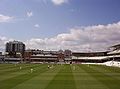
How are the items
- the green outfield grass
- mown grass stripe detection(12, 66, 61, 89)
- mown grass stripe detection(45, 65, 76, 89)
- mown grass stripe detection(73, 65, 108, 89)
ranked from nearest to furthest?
mown grass stripe detection(12, 66, 61, 89), mown grass stripe detection(45, 65, 76, 89), mown grass stripe detection(73, 65, 108, 89), the green outfield grass

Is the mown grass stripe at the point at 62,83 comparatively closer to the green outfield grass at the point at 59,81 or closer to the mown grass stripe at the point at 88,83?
the green outfield grass at the point at 59,81

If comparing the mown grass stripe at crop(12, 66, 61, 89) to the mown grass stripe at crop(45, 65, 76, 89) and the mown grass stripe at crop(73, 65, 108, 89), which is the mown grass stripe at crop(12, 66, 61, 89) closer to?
the mown grass stripe at crop(45, 65, 76, 89)

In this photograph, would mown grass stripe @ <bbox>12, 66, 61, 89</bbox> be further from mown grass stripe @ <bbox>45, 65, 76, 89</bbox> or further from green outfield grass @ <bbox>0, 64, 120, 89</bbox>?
mown grass stripe @ <bbox>45, 65, 76, 89</bbox>

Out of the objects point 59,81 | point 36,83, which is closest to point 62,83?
point 59,81

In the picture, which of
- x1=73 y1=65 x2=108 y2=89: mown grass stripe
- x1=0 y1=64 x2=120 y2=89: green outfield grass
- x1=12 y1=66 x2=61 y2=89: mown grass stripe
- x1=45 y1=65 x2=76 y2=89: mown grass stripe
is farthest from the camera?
x1=0 y1=64 x2=120 y2=89: green outfield grass

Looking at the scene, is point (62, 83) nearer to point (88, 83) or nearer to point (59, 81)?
point (59, 81)

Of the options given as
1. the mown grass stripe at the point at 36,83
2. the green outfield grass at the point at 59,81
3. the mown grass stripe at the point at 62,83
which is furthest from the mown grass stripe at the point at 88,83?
the mown grass stripe at the point at 36,83

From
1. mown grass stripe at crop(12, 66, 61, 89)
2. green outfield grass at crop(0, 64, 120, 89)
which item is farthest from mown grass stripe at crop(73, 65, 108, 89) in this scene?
mown grass stripe at crop(12, 66, 61, 89)

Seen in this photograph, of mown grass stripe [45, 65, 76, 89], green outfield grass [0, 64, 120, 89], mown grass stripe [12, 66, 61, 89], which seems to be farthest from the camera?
green outfield grass [0, 64, 120, 89]

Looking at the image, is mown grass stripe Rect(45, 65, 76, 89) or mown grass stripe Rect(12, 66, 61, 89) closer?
mown grass stripe Rect(12, 66, 61, 89)

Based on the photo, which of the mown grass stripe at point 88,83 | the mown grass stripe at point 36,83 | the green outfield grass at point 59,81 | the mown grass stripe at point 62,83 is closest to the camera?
the mown grass stripe at point 36,83

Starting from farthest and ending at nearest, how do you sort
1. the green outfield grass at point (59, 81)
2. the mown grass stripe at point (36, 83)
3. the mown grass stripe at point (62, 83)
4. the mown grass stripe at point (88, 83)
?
the green outfield grass at point (59, 81), the mown grass stripe at point (88, 83), the mown grass stripe at point (62, 83), the mown grass stripe at point (36, 83)

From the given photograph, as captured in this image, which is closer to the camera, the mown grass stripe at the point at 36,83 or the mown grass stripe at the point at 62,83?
the mown grass stripe at the point at 36,83

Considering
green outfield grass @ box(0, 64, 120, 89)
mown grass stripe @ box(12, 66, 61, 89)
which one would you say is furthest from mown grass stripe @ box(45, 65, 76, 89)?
mown grass stripe @ box(12, 66, 61, 89)
